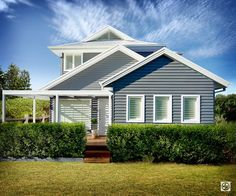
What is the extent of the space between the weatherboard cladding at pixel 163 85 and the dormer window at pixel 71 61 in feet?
17.0

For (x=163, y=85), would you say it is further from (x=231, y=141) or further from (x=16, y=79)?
(x=16, y=79)

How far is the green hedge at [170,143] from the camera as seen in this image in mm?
9398

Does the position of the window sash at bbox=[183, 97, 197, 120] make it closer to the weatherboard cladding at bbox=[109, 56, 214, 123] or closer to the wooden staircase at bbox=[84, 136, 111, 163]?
the weatherboard cladding at bbox=[109, 56, 214, 123]

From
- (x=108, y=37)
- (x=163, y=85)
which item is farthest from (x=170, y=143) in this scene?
(x=108, y=37)

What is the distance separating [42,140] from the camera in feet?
31.7

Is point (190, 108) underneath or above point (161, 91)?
underneath

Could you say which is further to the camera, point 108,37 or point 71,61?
point 108,37

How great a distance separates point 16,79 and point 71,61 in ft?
39.4

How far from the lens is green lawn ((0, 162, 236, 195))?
5.90m

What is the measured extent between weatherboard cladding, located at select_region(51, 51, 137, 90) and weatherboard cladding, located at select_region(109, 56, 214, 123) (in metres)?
3.13

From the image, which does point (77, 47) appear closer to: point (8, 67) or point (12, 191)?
point (12, 191)

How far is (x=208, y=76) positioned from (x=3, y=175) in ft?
23.9

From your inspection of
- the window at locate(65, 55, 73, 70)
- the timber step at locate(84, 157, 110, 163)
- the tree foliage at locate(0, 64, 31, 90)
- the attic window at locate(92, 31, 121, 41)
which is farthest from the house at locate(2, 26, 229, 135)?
the tree foliage at locate(0, 64, 31, 90)

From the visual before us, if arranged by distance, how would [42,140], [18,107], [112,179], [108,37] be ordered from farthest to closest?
[108,37] < [42,140] < [18,107] < [112,179]
